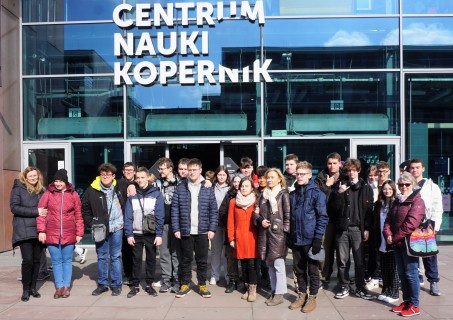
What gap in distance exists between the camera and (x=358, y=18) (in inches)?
429

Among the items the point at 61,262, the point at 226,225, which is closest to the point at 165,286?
the point at 226,225

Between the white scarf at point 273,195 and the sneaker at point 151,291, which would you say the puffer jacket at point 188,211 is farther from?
the sneaker at point 151,291

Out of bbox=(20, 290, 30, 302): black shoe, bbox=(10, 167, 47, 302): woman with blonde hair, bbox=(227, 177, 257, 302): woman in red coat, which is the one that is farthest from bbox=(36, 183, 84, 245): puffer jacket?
bbox=(227, 177, 257, 302): woman in red coat

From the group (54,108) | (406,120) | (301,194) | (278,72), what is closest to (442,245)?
(406,120)

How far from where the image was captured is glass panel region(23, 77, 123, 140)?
1091cm

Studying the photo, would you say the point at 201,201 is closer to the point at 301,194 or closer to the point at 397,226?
the point at 301,194

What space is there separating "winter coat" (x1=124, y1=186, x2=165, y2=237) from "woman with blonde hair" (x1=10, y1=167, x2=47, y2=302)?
1.13 m

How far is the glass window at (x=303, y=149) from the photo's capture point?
1066cm

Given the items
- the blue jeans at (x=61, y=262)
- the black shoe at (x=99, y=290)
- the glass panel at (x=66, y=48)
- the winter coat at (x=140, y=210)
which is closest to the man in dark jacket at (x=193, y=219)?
the winter coat at (x=140, y=210)

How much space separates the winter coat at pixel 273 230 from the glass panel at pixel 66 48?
21.5ft

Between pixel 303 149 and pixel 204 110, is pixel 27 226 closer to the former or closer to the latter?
pixel 204 110

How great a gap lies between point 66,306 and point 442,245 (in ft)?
27.2

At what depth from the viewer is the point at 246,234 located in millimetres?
6285

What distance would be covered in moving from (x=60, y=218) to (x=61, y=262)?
0.64m
